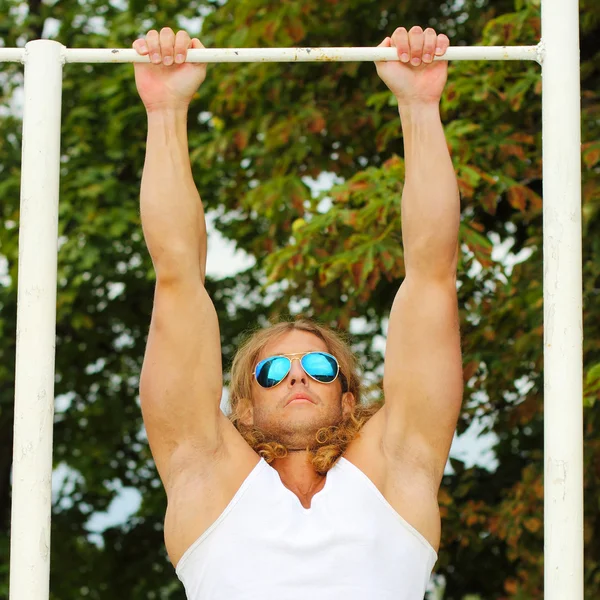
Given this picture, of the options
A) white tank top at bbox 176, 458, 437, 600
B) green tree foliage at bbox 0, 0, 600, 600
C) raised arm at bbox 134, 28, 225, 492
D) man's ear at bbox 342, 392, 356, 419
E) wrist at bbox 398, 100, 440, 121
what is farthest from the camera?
green tree foliage at bbox 0, 0, 600, 600

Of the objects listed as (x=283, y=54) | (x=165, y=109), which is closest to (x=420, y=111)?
(x=283, y=54)

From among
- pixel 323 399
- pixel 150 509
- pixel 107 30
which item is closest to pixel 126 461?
pixel 150 509

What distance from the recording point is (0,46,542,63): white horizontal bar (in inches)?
100

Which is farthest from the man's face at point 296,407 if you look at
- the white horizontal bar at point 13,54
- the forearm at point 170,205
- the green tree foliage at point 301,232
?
the green tree foliage at point 301,232

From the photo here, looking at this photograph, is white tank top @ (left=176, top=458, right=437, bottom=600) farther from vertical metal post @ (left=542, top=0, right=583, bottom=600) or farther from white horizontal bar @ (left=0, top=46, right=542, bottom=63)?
white horizontal bar @ (left=0, top=46, right=542, bottom=63)

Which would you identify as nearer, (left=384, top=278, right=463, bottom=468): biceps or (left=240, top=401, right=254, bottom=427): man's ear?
(left=384, top=278, right=463, bottom=468): biceps

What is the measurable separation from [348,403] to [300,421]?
0.25m

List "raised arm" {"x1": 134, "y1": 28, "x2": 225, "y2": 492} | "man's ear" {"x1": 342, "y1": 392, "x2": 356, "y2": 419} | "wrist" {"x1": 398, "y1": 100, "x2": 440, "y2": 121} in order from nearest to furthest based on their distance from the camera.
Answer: "raised arm" {"x1": 134, "y1": 28, "x2": 225, "y2": 492}, "wrist" {"x1": 398, "y1": 100, "x2": 440, "y2": 121}, "man's ear" {"x1": 342, "y1": 392, "x2": 356, "y2": 419}

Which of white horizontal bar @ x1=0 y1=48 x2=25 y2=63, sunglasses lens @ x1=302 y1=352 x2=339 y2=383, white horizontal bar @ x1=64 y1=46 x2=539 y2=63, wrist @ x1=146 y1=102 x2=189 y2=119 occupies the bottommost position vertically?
sunglasses lens @ x1=302 y1=352 x2=339 y2=383

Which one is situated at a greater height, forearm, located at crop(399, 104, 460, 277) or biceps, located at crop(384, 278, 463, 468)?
forearm, located at crop(399, 104, 460, 277)

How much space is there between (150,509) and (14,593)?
199 inches

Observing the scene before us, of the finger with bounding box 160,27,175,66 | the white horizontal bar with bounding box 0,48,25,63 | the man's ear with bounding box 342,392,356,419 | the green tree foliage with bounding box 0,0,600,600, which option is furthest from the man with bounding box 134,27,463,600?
the green tree foliage with bounding box 0,0,600,600

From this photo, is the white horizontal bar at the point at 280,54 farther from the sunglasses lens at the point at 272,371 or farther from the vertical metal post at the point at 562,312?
the sunglasses lens at the point at 272,371

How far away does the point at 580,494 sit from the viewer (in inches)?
96.9
